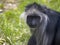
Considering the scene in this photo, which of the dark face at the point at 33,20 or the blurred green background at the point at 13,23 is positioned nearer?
the dark face at the point at 33,20

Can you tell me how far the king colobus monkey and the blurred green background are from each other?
0.34 metres

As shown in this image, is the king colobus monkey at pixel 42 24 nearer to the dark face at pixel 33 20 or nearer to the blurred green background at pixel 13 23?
the dark face at pixel 33 20

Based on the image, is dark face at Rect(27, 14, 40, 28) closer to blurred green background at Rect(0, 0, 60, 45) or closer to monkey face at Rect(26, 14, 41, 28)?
monkey face at Rect(26, 14, 41, 28)

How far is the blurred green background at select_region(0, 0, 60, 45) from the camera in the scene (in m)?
6.22

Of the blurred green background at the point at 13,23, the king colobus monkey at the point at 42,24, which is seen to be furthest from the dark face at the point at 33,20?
the blurred green background at the point at 13,23

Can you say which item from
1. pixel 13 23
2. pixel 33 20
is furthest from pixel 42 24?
pixel 13 23

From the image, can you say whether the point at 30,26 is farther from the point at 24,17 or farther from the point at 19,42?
the point at 19,42

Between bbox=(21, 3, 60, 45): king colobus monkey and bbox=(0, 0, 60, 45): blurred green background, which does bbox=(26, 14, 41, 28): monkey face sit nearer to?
bbox=(21, 3, 60, 45): king colobus monkey

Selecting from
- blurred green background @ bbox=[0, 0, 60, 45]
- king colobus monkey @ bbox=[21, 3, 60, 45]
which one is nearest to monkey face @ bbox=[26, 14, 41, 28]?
king colobus monkey @ bbox=[21, 3, 60, 45]

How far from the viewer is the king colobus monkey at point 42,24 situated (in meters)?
5.20

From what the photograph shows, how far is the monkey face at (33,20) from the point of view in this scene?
5139 mm

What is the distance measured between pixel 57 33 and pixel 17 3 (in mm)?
2495

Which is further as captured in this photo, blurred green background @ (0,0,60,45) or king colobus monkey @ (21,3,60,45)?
blurred green background @ (0,0,60,45)

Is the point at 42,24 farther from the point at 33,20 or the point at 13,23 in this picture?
the point at 13,23
